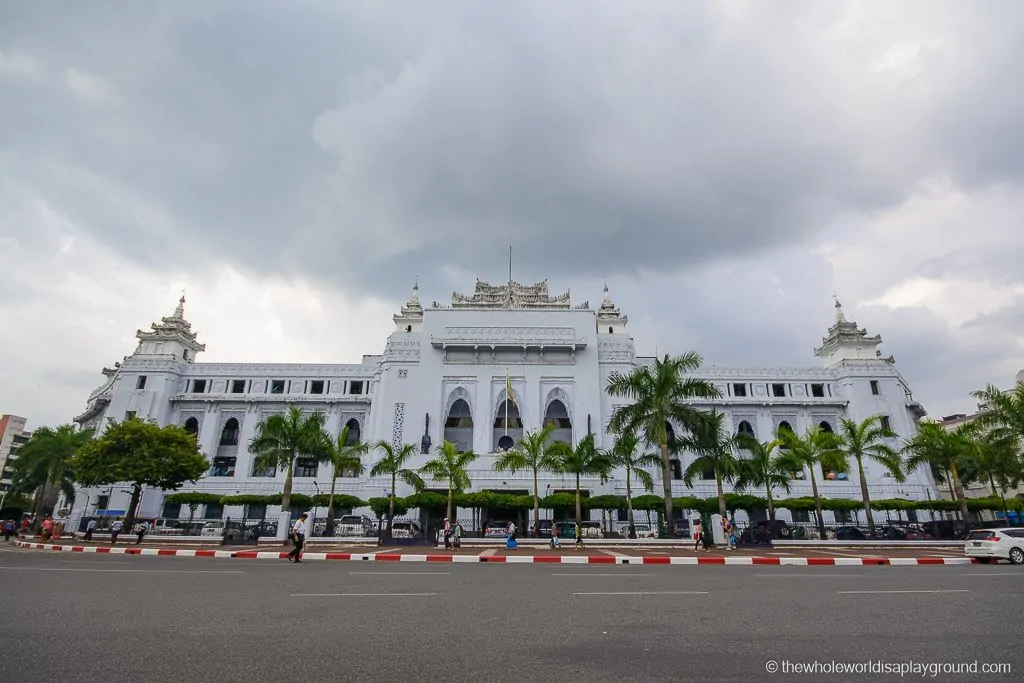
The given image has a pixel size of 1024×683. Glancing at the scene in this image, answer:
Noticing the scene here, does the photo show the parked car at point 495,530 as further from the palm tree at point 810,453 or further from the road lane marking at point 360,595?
the road lane marking at point 360,595

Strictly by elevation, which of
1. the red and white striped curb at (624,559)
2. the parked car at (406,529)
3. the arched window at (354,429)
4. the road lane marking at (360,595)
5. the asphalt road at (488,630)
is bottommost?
the red and white striped curb at (624,559)

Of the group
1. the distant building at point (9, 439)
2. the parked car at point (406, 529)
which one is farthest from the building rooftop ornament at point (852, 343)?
the distant building at point (9, 439)

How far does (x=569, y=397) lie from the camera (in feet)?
154

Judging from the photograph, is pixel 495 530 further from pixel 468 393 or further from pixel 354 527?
pixel 468 393

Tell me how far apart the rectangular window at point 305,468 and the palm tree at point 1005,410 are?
47.9m

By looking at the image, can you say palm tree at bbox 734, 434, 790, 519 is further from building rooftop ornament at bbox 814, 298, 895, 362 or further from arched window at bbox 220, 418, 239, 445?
Result: arched window at bbox 220, 418, 239, 445

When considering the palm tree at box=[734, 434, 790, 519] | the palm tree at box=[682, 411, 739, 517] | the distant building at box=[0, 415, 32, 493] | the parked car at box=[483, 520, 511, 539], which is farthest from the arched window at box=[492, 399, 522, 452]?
the distant building at box=[0, 415, 32, 493]

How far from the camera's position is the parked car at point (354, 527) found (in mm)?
29753

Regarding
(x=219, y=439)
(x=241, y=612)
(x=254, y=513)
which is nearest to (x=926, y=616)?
(x=241, y=612)

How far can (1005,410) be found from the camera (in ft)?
92.5

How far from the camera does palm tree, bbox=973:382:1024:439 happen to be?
2769 centimetres

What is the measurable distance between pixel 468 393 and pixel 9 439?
3359 inches

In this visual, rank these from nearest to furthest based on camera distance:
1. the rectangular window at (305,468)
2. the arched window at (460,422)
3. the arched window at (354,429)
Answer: the arched window at (460,422) → the rectangular window at (305,468) → the arched window at (354,429)

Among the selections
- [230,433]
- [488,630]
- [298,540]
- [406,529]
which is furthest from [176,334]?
[488,630]
